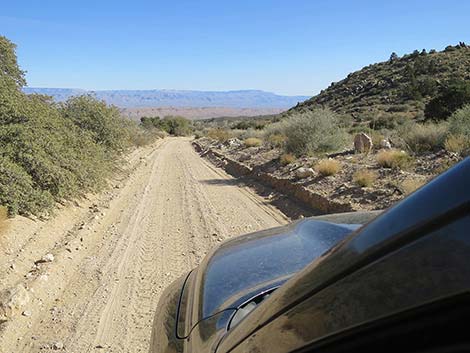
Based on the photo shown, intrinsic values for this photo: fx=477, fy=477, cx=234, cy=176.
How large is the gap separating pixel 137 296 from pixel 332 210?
5.73 meters

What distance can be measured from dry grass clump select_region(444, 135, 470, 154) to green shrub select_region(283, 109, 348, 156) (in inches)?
212

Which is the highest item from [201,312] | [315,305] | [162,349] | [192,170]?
[315,305]

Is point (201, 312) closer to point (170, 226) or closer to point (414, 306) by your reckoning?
point (414, 306)

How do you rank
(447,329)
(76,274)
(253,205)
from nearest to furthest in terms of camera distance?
(447,329), (76,274), (253,205)

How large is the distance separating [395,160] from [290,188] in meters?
3.02

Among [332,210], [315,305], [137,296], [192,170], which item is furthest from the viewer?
[192,170]

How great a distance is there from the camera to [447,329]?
2.67 feet

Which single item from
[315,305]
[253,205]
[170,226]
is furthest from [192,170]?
[315,305]

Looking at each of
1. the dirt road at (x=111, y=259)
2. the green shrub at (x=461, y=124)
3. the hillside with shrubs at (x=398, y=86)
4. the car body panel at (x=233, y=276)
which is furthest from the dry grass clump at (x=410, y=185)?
the hillside with shrubs at (x=398, y=86)

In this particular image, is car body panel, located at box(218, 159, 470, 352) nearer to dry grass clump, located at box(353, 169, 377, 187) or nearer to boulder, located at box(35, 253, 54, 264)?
boulder, located at box(35, 253, 54, 264)

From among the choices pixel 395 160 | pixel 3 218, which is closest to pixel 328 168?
pixel 395 160

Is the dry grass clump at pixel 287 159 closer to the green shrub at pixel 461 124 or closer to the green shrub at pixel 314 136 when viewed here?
the green shrub at pixel 314 136

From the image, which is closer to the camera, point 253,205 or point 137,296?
point 137,296

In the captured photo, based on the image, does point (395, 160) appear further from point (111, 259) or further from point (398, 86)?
point (398, 86)
